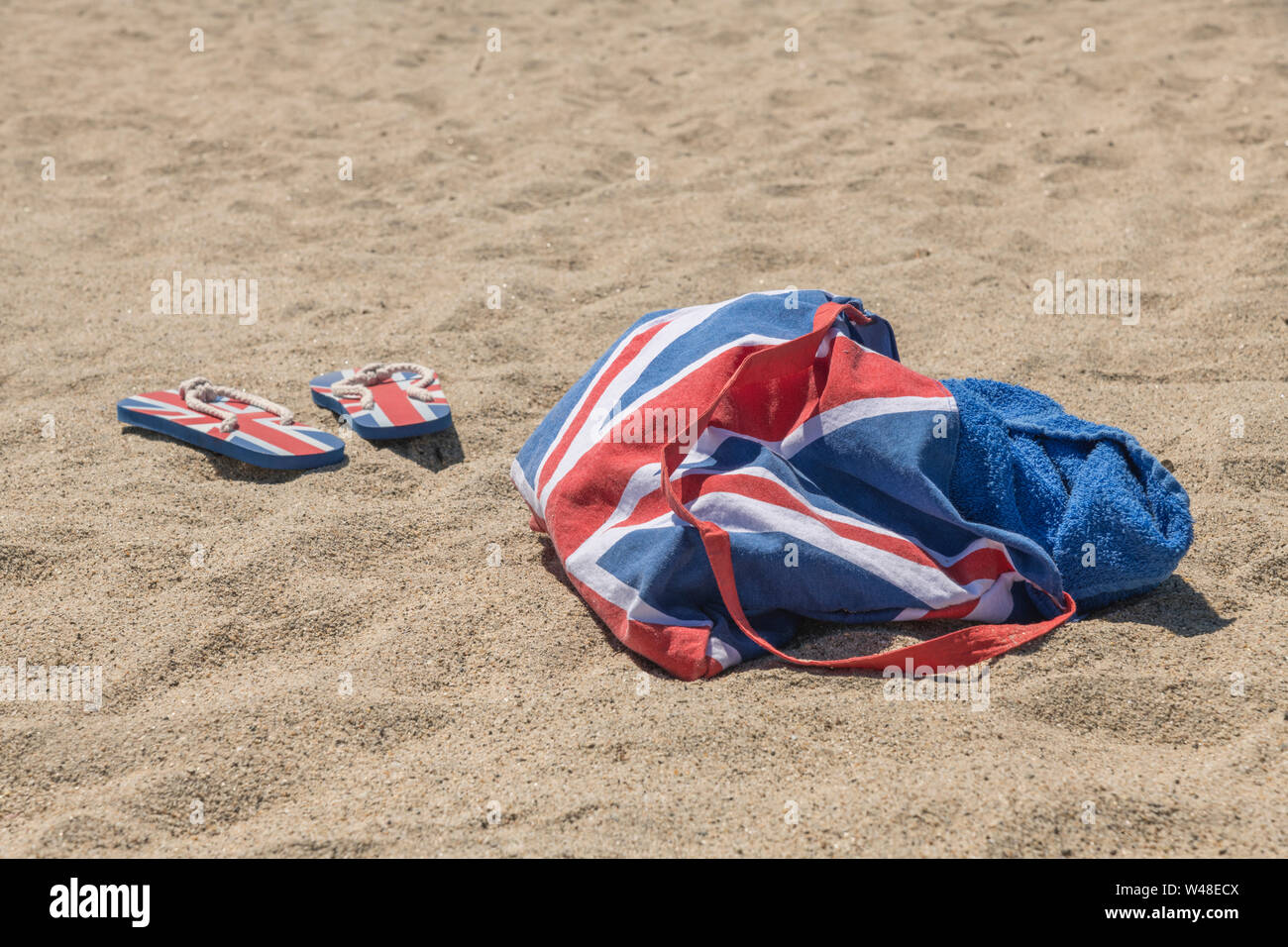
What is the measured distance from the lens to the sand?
150 centimetres

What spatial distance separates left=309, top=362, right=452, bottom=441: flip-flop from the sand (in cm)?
6

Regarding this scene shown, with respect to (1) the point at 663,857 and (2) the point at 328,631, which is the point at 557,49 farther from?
(1) the point at 663,857

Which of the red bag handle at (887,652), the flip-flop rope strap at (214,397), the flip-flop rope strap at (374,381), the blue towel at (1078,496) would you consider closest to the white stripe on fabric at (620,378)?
the red bag handle at (887,652)

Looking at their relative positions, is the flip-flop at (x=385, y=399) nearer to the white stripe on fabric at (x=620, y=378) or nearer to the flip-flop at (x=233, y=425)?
the flip-flop at (x=233, y=425)

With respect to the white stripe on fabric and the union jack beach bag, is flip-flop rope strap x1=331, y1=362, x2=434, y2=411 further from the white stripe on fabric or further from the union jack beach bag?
the union jack beach bag

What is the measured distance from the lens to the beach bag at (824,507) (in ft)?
5.89

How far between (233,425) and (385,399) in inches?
13.7

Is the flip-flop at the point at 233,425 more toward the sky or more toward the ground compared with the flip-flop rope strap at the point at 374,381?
more toward the ground

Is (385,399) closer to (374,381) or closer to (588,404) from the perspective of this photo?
(374,381)

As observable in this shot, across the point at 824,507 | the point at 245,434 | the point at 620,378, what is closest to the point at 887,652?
the point at 824,507

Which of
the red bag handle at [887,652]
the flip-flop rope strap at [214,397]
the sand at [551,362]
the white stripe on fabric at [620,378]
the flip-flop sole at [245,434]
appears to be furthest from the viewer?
the flip-flop rope strap at [214,397]

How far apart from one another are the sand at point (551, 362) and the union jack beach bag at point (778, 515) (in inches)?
3.1

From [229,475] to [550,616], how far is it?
0.92 m

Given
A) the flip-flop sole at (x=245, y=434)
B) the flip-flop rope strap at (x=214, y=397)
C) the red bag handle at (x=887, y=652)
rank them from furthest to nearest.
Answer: the flip-flop rope strap at (x=214, y=397)
the flip-flop sole at (x=245, y=434)
the red bag handle at (x=887, y=652)
